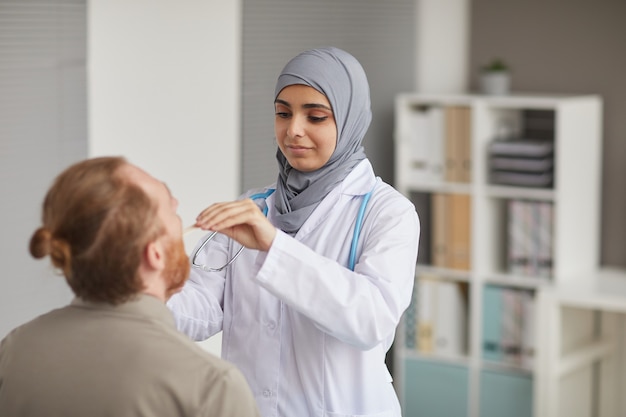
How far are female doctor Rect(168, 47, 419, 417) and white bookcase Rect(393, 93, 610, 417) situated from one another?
7.14 ft

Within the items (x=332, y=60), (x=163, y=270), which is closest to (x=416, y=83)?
(x=332, y=60)

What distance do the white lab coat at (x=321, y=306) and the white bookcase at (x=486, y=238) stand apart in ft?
7.24

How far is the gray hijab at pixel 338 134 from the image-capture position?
6.36 feet

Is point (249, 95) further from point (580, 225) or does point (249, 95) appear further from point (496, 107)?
point (580, 225)

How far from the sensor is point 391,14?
440 centimetres

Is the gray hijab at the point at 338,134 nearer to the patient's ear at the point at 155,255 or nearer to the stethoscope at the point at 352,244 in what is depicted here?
the stethoscope at the point at 352,244

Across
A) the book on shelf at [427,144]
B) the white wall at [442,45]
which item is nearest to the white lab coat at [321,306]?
the book on shelf at [427,144]

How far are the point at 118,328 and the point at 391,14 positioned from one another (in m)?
3.34

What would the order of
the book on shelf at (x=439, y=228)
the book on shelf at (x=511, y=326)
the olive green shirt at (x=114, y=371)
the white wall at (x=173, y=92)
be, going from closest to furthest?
the olive green shirt at (x=114, y=371)
the white wall at (x=173, y=92)
the book on shelf at (x=511, y=326)
the book on shelf at (x=439, y=228)

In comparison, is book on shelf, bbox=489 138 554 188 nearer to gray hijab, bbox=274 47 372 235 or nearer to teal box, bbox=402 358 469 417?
teal box, bbox=402 358 469 417

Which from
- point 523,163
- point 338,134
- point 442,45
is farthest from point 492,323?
point 338,134

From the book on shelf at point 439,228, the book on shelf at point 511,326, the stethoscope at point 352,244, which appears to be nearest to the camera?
the stethoscope at point 352,244

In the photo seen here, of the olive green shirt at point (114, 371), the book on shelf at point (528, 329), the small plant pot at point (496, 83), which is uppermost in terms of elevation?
the small plant pot at point (496, 83)

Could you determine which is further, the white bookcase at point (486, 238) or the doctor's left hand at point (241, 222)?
the white bookcase at point (486, 238)
